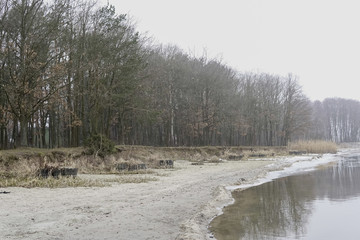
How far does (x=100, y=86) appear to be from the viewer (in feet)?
88.6

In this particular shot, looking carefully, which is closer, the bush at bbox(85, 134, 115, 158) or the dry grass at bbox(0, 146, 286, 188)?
the dry grass at bbox(0, 146, 286, 188)

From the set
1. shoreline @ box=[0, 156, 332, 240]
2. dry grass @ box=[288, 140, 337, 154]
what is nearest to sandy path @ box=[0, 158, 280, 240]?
shoreline @ box=[0, 156, 332, 240]

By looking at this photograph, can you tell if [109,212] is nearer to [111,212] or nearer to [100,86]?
[111,212]

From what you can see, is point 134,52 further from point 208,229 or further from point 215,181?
point 208,229

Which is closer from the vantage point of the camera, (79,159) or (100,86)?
(79,159)

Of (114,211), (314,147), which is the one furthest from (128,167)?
(314,147)

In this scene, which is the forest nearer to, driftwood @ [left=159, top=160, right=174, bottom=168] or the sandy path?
driftwood @ [left=159, top=160, right=174, bottom=168]

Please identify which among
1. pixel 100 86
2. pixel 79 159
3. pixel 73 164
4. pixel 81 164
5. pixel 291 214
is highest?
pixel 100 86

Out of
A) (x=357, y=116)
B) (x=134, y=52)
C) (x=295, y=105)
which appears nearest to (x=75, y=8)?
(x=134, y=52)

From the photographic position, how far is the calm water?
8.16 metres

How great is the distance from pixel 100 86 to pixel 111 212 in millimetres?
19193

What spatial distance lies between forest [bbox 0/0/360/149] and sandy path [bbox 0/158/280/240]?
402 inches

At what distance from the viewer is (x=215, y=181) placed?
17156 mm

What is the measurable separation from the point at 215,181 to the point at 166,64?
27.8 meters
